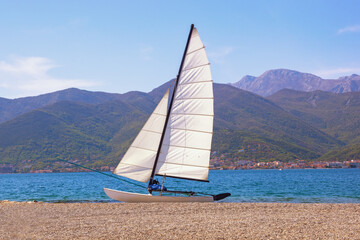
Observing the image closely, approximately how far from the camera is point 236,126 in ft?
609

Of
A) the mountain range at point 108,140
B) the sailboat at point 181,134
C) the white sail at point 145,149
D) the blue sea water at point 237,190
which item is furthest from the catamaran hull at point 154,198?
the mountain range at point 108,140

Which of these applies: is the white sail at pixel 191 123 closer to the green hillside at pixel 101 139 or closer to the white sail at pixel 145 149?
the white sail at pixel 145 149

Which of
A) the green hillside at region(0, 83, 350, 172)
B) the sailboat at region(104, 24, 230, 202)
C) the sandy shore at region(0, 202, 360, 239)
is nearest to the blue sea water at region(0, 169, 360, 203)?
the sailboat at region(104, 24, 230, 202)

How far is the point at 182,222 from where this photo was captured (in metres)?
16.0

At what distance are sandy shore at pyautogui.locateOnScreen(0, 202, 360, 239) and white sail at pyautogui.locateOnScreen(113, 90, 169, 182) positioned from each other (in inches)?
120

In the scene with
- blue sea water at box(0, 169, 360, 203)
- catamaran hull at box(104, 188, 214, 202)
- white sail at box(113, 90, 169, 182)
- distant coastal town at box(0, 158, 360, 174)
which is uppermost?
white sail at box(113, 90, 169, 182)

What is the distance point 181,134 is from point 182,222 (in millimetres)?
8917

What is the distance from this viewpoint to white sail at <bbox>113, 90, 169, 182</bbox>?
2458 cm

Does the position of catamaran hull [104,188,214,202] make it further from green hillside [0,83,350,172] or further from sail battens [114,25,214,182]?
green hillside [0,83,350,172]

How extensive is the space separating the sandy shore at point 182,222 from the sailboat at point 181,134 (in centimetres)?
297

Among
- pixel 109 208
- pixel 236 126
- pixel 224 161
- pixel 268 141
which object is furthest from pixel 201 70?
pixel 236 126

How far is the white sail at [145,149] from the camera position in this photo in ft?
80.6

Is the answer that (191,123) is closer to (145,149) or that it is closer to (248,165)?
(145,149)

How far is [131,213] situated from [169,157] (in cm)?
580
